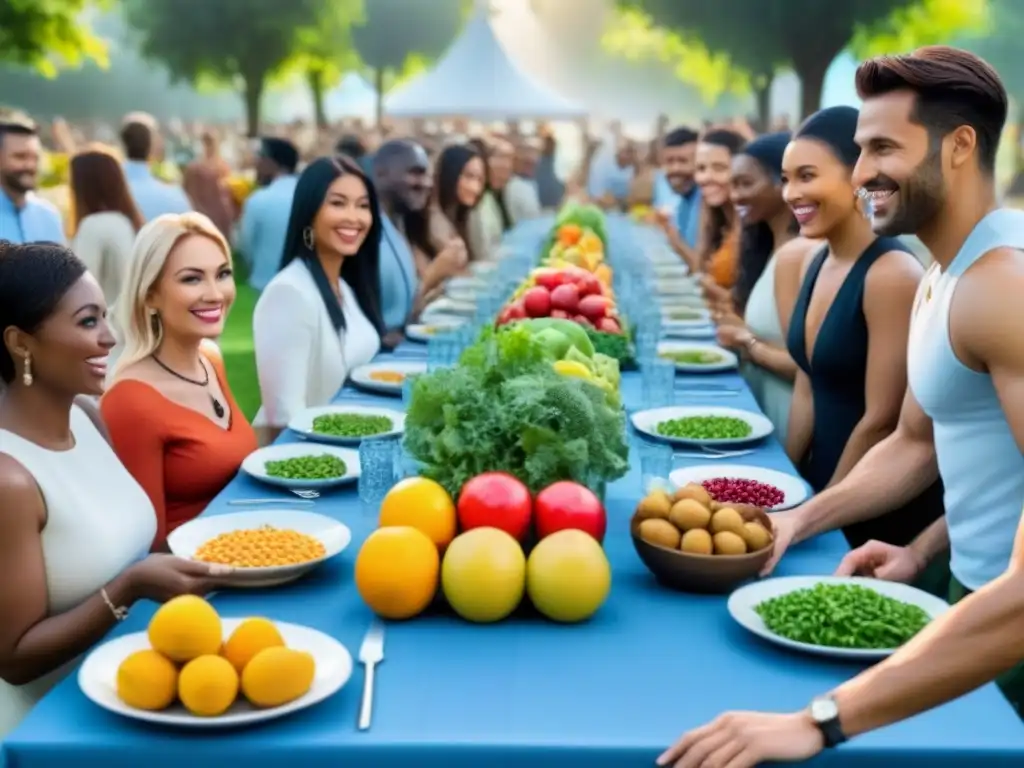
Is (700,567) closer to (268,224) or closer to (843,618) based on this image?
(843,618)

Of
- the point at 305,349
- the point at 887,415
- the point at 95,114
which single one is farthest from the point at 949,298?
the point at 95,114

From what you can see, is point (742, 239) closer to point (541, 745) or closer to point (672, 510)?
point (672, 510)

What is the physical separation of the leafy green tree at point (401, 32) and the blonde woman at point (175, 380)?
169 ft

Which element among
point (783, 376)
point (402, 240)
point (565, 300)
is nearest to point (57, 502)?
point (565, 300)

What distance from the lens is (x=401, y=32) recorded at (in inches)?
2197

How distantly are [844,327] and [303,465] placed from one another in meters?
1.52

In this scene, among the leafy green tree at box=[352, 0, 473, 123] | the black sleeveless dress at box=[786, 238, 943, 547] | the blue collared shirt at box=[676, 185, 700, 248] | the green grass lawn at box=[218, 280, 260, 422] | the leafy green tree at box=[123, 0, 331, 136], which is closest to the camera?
the black sleeveless dress at box=[786, 238, 943, 547]

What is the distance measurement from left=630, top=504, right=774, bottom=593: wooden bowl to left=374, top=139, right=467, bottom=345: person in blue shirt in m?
3.88

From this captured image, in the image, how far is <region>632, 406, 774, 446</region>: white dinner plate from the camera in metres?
3.36

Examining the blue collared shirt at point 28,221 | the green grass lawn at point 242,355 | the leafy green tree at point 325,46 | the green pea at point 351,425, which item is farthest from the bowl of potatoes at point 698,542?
the leafy green tree at point 325,46

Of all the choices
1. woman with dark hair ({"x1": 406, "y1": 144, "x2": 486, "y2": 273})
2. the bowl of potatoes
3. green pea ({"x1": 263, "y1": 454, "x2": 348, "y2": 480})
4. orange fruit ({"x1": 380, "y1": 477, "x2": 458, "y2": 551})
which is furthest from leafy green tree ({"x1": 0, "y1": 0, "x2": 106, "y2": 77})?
the bowl of potatoes

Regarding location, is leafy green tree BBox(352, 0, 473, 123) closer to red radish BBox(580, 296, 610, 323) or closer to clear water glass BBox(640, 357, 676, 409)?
red radish BBox(580, 296, 610, 323)

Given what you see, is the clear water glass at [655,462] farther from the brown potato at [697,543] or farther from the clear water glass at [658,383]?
the clear water glass at [658,383]

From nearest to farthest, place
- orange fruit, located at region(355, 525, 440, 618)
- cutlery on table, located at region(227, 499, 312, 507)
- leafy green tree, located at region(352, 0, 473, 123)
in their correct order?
orange fruit, located at region(355, 525, 440, 618), cutlery on table, located at region(227, 499, 312, 507), leafy green tree, located at region(352, 0, 473, 123)
